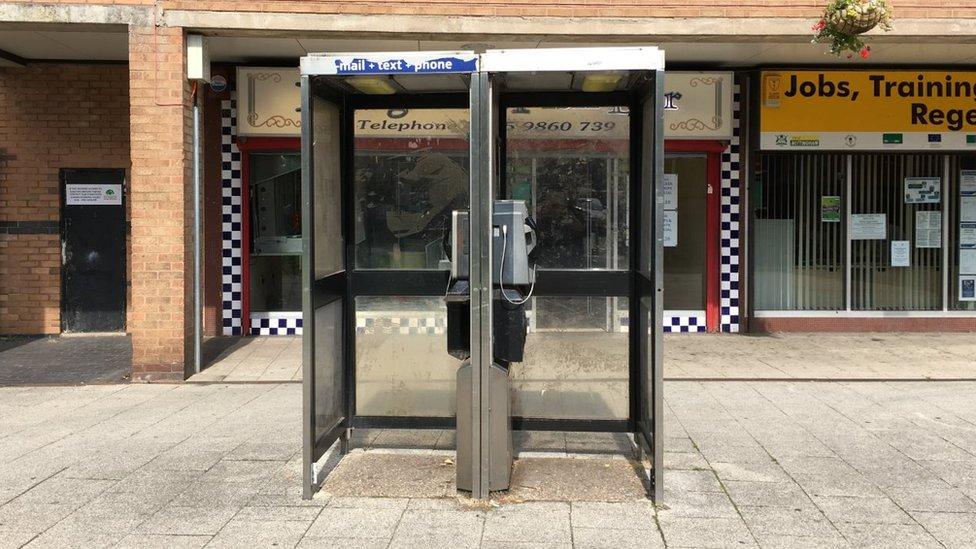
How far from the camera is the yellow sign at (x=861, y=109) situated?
11.1 meters

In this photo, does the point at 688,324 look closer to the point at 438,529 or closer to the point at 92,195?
the point at 438,529

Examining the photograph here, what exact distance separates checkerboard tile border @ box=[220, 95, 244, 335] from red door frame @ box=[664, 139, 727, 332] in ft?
18.2

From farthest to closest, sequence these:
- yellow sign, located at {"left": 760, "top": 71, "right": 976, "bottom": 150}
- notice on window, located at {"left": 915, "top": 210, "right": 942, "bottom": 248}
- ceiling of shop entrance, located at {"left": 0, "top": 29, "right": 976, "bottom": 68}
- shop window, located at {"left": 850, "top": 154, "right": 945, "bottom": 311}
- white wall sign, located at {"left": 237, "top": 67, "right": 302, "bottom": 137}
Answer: notice on window, located at {"left": 915, "top": 210, "right": 942, "bottom": 248}, shop window, located at {"left": 850, "top": 154, "right": 945, "bottom": 311}, yellow sign, located at {"left": 760, "top": 71, "right": 976, "bottom": 150}, white wall sign, located at {"left": 237, "top": 67, "right": 302, "bottom": 137}, ceiling of shop entrance, located at {"left": 0, "top": 29, "right": 976, "bottom": 68}

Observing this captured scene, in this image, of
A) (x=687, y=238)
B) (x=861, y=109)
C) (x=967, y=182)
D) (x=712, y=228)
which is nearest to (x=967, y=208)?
(x=967, y=182)

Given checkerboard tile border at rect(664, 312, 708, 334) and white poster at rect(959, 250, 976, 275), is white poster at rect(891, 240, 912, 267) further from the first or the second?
checkerboard tile border at rect(664, 312, 708, 334)

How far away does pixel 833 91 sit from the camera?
11.2m

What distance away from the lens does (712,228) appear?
38.2 feet

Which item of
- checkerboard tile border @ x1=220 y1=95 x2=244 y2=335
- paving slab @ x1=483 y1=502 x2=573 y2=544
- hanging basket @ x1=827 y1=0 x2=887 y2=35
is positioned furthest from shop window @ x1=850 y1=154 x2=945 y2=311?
paving slab @ x1=483 y1=502 x2=573 y2=544

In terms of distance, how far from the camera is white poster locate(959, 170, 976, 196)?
11742 mm

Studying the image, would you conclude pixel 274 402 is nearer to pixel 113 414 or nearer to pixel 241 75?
pixel 113 414

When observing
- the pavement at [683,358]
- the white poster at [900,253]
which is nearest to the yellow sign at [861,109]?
the white poster at [900,253]

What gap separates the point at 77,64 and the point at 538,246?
26.0 ft

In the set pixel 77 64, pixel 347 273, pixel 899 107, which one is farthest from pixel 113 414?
pixel 899 107

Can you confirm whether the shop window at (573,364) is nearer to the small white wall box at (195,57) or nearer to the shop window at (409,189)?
the shop window at (409,189)
